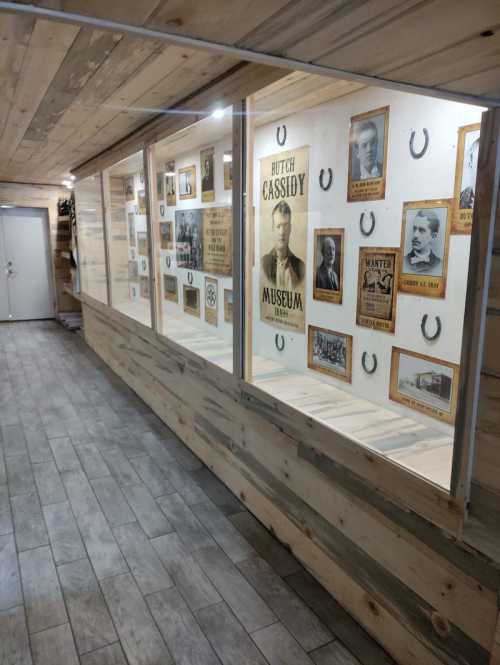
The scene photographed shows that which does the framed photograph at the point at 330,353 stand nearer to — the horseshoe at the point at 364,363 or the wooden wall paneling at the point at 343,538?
the horseshoe at the point at 364,363

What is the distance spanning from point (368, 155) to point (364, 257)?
0.46m

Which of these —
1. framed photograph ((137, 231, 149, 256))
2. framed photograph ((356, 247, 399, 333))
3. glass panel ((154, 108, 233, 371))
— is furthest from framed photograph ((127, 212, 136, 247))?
framed photograph ((356, 247, 399, 333))

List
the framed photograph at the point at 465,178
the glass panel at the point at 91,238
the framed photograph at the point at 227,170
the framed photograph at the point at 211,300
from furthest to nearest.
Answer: the glass panel at the point at 91,238, the framed photograph at the point at 211,300, the framed photograph at the point at 227,170, the framed photograph at the point at 465,178

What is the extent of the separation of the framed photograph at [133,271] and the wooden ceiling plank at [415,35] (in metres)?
4.00

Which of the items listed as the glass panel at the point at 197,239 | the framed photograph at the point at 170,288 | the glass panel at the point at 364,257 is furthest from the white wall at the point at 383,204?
the framed photograph at the point at 170,288

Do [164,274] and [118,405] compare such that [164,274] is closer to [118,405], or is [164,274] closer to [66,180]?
[118,405]

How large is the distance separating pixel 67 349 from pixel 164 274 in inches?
122

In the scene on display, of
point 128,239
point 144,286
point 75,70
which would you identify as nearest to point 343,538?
point 75,70

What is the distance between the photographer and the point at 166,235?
377cm

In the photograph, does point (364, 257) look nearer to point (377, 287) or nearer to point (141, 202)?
point (377, 287)

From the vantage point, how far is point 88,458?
3322mm

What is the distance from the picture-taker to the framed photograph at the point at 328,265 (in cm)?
235

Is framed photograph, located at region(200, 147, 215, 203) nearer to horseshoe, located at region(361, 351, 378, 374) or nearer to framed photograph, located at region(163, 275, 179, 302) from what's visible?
framed photograph, located at region(163, 275, 179, 302)

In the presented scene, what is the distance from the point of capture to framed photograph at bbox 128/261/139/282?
4684 mm
